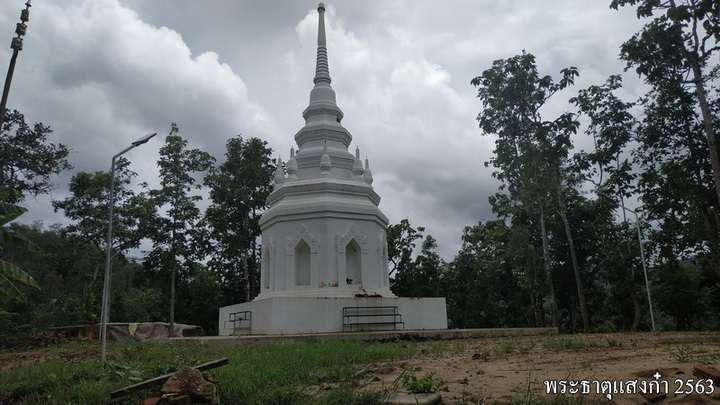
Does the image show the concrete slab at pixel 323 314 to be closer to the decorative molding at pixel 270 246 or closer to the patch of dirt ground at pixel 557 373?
the decorative molding at pixel 270 246

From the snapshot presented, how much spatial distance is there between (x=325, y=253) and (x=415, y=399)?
1451 cm

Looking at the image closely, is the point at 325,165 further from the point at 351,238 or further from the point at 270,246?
the point at 270,246

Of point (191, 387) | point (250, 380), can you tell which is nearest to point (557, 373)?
point (250, 380)

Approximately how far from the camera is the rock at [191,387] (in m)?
5.28

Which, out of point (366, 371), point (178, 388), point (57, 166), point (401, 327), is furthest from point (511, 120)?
point (57, 166)

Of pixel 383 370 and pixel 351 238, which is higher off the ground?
pixel 351 238

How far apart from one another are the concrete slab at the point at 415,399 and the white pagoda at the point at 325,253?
11.8 m

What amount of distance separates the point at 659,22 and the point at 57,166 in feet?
88.3

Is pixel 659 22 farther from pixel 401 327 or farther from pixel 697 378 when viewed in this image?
pixel 401 327

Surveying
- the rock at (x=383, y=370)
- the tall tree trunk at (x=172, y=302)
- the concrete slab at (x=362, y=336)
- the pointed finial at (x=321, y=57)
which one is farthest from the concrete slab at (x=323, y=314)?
the pointed finial at (x=321, y=57)

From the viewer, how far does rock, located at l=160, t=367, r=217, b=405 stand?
17.3 feet

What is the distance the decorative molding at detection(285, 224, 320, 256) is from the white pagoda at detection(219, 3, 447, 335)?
0.04 m

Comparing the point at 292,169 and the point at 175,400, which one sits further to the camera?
the point at 292,169

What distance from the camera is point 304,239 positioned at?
19453 mm
